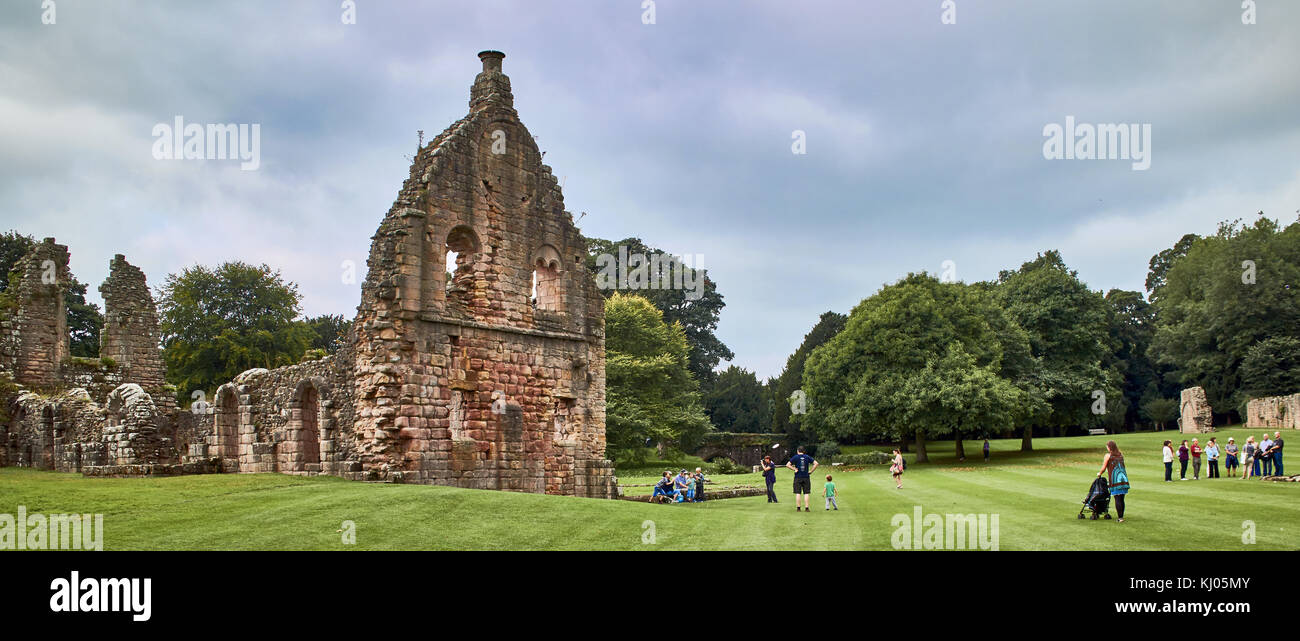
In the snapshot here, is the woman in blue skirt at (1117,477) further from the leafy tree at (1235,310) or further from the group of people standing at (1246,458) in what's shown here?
the leafy tree at (1235,310)

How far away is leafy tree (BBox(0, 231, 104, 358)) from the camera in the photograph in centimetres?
4744

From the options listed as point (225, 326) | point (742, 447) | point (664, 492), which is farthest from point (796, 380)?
point (664, 492)

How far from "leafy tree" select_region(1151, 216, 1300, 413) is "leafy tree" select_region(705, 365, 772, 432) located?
103ft

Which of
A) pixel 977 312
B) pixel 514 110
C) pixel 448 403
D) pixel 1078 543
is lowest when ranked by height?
pixel 1078 543

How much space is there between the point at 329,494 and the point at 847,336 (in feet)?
130

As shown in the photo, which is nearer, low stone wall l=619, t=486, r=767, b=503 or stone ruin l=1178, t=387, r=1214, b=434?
low stone wall l=619, t=486, r=767, b=503

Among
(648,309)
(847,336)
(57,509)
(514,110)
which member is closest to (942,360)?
(847,336)

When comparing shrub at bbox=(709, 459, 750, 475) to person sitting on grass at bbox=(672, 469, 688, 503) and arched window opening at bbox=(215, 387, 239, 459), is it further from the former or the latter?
arched window opening at bbox=(215, 387, 239, 459)

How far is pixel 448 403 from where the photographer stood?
20.4m

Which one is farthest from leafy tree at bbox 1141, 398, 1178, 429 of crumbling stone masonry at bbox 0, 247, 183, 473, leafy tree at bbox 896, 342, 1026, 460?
crumbling stone masonry at bbox 0, 247, 183, 473

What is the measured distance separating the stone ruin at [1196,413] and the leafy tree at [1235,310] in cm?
351

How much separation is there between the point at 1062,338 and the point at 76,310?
184 ft
